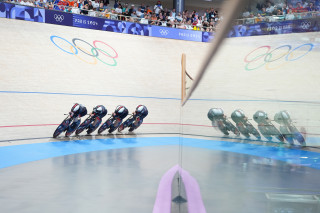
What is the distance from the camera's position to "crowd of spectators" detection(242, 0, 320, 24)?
3.17 feet

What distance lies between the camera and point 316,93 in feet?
3.51

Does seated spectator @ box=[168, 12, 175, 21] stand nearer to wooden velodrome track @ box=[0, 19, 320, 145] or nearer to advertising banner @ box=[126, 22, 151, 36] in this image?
wooden velodrome track @ box=[0, 19, 320, 145]

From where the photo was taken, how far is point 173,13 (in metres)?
15.2

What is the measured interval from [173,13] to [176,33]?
142 inches

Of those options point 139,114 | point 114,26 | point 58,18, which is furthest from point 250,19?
point 114,26

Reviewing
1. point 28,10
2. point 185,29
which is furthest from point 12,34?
point 185,29

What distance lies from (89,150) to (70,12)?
5.93 m

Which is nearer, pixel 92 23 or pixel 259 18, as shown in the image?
pixel 259 18

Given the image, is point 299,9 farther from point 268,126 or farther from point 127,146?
point 127,146

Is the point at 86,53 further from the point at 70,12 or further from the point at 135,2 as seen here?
the point at 135,2

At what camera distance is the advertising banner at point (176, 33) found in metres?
11.8

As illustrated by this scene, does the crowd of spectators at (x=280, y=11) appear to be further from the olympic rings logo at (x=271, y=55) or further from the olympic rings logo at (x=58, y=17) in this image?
the olympic rings logo at (x=58, y=17)

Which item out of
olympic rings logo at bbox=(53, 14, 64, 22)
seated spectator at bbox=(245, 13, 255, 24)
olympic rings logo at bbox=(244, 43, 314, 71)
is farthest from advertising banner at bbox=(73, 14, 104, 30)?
seated spectator at bbox=(245, 13, 255, 24)

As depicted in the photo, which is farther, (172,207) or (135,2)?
(135,2)
